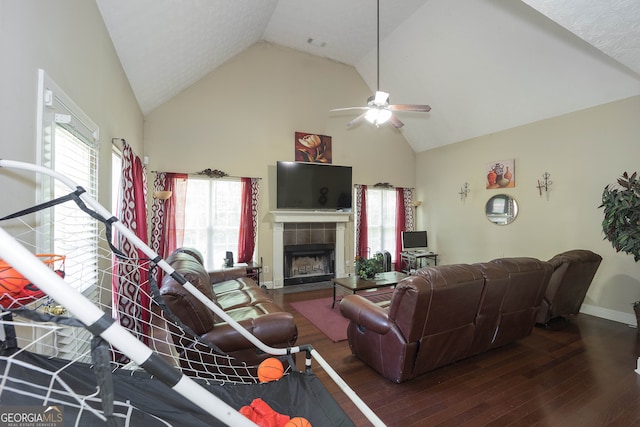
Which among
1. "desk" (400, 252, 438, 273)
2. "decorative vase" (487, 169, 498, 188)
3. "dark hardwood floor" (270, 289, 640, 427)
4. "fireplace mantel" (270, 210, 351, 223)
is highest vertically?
"decorative vase" (487, 169, 498, 188)

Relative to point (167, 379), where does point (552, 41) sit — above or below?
above

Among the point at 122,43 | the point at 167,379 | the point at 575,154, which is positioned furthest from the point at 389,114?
the point at 167,379

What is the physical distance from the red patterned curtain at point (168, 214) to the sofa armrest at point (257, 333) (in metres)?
2.89

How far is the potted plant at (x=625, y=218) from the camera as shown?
3.13 m

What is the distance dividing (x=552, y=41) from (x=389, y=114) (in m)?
2.57

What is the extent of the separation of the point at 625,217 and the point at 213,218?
5.79m

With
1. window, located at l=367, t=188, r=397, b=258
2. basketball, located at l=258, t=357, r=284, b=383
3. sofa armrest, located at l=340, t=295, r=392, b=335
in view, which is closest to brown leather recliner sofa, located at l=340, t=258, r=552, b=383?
sofa armrest, located at l=340, t=295, r=392, b=335

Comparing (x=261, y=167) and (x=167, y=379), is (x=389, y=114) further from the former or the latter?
(x=167, y=379)

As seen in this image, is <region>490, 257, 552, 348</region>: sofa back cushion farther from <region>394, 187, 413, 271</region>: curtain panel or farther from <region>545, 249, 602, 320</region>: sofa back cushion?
<region>394, 187, 413, 271</region>: curtain panel

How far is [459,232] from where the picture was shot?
5.88 meters

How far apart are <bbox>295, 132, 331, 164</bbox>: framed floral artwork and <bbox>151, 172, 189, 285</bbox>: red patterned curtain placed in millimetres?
2191

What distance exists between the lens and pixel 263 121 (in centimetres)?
526

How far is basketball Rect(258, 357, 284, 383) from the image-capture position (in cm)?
138

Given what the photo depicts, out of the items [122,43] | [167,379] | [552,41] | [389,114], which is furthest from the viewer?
[552,41]
